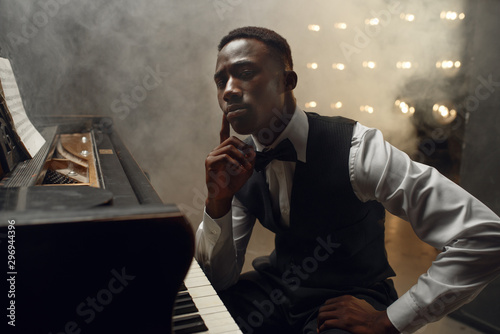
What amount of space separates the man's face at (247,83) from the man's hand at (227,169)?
113 mm

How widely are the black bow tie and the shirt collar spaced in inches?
2.1

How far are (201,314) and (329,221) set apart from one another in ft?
2.39

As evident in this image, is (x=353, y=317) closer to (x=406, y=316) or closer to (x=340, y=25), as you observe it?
(x=406, y=316)

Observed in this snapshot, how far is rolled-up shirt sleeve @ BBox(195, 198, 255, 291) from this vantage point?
1.61 meters

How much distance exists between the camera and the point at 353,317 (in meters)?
1.38

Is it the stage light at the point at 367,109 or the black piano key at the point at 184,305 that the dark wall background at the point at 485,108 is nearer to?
the stage light at the point at 367,109

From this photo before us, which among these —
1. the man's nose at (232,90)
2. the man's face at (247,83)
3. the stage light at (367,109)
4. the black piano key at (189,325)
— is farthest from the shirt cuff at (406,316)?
the stage light at (367,109)

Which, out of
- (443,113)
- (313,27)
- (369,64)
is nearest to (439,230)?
(313,27)

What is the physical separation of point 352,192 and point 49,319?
1.20 m

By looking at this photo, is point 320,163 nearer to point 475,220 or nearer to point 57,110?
point 475,220

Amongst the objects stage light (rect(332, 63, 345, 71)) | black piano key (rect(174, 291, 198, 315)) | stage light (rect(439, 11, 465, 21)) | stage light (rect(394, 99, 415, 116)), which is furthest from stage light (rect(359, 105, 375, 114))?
black piano key (rect(174, 291, 198, 315))

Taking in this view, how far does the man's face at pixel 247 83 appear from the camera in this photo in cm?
150

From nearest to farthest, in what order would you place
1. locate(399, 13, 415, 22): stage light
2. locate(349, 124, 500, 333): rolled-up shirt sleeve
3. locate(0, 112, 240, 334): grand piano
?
locate(0, 112, 240, 334): grand piano, locate(349, 124, 500, 333): rolled-up shirt sleeve, locate(399, 13, 415, 22): stage light

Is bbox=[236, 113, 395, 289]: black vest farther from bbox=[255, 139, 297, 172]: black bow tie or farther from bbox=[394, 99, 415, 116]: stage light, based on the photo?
bbox=[394, 99, 415, 116]: stage light
